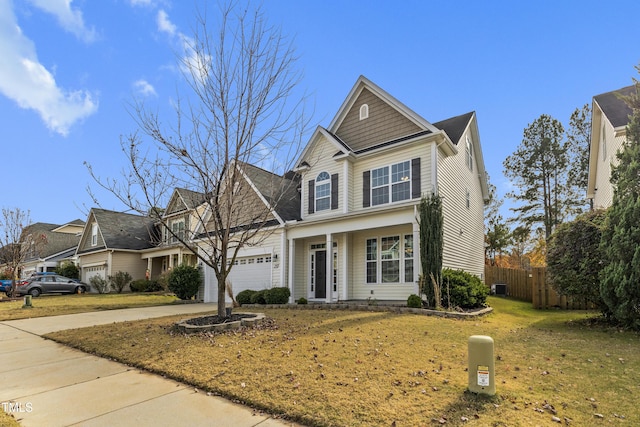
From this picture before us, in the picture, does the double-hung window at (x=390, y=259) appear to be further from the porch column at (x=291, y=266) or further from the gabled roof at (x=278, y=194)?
the gabled roof at (x=278, y=194)

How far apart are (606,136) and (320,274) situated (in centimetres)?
1397

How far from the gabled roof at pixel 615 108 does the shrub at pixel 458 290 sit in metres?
8.71

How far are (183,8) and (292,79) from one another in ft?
9.83

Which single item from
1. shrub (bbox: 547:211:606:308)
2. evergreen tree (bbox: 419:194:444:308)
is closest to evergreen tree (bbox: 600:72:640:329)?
shrub (bbox: 547:211:606:308)

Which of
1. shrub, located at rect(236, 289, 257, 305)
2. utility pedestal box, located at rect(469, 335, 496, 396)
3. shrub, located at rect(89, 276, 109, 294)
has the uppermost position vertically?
utility pedestal box, located at rect(469, 335, 496, 396)

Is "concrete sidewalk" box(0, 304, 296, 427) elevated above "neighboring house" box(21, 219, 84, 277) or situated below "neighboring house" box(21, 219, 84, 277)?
below

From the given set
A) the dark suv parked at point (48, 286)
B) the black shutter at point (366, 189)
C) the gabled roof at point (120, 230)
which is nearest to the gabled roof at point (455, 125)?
the black shutter at point (366, 189)

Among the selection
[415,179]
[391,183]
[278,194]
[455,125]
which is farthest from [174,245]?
[455,125]

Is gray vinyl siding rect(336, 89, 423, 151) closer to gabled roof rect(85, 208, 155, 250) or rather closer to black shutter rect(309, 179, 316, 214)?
black shutter rect(309, 179, 316, 214)

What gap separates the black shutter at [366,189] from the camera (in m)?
14.9

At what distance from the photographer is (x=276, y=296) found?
1435 cm

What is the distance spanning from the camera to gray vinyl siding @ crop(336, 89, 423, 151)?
49.2 feet

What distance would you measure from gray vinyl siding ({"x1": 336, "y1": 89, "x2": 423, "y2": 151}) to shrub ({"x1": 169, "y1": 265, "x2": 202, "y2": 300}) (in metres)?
10.4

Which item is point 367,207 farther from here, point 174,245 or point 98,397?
point 174,245
